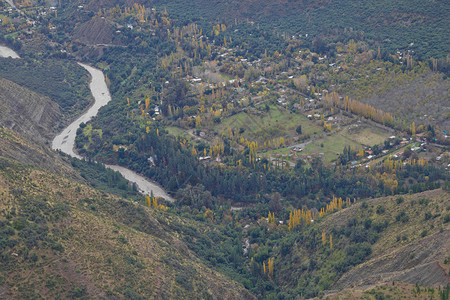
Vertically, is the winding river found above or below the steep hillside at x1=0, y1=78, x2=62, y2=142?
below

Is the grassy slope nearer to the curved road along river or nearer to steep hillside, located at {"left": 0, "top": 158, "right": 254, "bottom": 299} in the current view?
the curved road along river

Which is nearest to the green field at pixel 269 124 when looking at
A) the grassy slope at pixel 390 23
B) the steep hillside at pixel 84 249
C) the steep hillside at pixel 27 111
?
the steep hillside at pixel 27 111

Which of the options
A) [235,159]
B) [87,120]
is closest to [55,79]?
[87,120]

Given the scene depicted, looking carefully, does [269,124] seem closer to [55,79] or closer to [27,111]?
[27,111]

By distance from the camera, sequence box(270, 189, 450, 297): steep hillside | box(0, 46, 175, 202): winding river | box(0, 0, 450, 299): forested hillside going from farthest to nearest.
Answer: box(0, 46, 175, 202): winding river
box(0, 0, 450, 299): forested hillside
box(270, 189, 450, 297): steep hillside

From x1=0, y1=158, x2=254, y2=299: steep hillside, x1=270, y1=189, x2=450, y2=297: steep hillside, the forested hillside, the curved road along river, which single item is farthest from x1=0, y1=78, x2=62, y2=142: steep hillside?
x1=270, y1=189, x2=450, y2=297: steep hillside

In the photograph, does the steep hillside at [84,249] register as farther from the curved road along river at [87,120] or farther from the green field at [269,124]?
the green field at [269,124]

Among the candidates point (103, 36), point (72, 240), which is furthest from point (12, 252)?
point (103, 36)

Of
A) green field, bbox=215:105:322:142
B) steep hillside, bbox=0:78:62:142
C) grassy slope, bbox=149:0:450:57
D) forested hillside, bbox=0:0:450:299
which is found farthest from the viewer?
grassy slope, bbox=149:0:450:57
